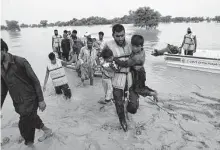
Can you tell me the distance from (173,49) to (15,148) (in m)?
8.02

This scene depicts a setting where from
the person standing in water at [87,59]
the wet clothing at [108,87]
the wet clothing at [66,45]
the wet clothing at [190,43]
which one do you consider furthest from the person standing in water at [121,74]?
the wet clothing at [190,43]

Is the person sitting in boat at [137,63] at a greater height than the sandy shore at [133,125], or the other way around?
the person sitting in boat at [137,63]

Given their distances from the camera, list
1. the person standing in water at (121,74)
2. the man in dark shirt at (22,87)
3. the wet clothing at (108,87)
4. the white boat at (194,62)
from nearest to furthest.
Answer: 1. the man in dark shirt at (22,87)
2. the person standing in water at (121,74)
3. the wet clothing at (108,87)
4. the white boat at (194,62)

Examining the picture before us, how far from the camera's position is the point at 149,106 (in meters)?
5.04

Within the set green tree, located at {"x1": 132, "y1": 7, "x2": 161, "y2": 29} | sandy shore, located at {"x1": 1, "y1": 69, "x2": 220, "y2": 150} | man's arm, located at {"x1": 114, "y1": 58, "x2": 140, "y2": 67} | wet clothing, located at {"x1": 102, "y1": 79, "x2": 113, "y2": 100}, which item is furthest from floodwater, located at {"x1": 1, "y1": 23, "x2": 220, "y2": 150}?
green tree, located at {"x1": 132, "y1": 7, "x2": 161, "y2": 29}

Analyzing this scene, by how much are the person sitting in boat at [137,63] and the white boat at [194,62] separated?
5.48 metres

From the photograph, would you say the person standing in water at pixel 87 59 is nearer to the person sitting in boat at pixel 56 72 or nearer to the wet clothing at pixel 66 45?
the person sitting in boat at pixel 56 72

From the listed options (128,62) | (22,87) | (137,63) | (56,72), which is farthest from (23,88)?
(56,72)

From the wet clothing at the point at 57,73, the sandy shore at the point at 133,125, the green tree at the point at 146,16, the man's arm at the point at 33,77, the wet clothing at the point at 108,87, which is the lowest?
the sandy shore at the point at 133,125

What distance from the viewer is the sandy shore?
3.49 metres

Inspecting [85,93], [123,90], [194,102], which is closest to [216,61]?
[194,102]

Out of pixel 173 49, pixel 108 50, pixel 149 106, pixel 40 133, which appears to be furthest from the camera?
pixel 173 49

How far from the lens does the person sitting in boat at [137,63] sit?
326cm

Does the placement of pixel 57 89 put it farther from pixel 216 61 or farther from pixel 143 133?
pixel 216 61
